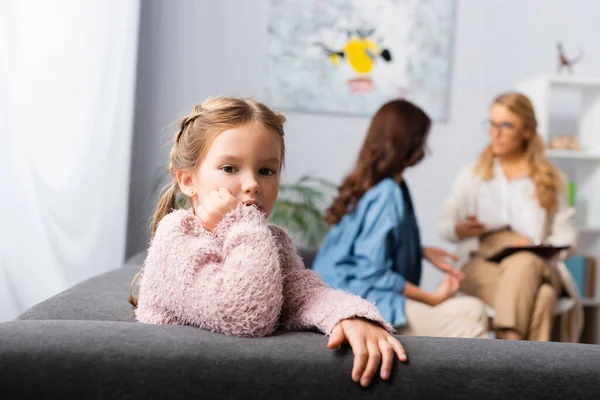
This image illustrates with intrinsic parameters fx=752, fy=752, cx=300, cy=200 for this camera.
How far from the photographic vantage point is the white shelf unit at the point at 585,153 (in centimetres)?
441

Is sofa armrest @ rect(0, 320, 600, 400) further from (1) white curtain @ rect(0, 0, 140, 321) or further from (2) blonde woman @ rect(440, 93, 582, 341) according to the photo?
(2) blonde woman @ rect(440, 93, 582, 341)

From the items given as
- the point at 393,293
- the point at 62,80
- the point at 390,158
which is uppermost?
the point at 62,80

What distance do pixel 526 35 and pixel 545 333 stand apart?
8.50ft

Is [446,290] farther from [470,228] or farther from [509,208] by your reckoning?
[509,208]

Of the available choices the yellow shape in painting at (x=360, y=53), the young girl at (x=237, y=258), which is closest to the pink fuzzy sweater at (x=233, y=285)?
the young girl at (x=237, y=258)

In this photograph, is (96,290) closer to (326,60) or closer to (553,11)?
(326,60)

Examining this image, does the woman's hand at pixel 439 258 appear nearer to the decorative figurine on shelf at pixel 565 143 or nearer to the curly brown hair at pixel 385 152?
the curly brown hair at pixel 385 152

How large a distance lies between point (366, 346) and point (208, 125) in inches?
20.0

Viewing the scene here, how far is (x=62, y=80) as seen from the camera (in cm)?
322

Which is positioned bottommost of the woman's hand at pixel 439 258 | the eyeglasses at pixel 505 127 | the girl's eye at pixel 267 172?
the woman's hand at pixel 439 258

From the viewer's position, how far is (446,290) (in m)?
2.82

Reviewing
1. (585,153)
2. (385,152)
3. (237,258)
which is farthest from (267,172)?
(585,153)

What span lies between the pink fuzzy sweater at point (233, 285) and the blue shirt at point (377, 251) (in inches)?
52.1

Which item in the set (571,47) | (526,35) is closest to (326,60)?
(526,35)
